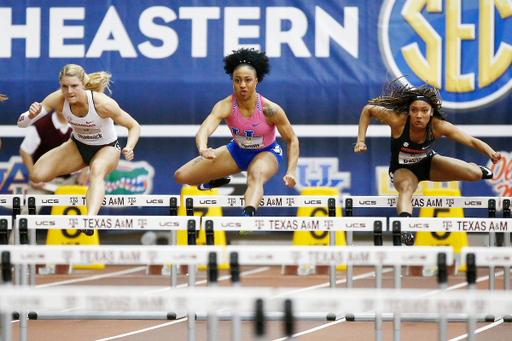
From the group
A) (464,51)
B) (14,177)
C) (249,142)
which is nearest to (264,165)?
(249,142)

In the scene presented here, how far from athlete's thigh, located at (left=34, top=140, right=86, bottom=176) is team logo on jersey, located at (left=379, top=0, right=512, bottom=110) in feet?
15.3

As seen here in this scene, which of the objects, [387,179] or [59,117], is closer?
[59,117]

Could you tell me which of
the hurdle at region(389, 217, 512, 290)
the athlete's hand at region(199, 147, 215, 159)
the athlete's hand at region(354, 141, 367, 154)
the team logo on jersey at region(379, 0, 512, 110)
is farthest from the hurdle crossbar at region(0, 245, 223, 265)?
the team logo on jersey at region(379, 0, 512, 110)

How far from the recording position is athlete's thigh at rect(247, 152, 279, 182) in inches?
204

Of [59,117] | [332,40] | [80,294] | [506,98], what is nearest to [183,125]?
[59,117]

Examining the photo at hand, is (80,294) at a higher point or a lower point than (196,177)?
lower

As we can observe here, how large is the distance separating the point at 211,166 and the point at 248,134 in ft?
1.52

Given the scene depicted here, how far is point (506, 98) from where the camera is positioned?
26.8ft

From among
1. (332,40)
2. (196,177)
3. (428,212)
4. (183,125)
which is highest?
(332,40)

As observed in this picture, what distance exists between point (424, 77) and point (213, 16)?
300 centimetres

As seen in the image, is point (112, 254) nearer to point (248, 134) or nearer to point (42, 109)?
point (248, 134)

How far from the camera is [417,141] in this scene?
5500 millimetres

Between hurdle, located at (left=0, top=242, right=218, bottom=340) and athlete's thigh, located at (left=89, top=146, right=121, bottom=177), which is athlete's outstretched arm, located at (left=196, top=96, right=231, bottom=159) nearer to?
athlete's thigh, located at (left=89, top=146, right=121, bottom=177)

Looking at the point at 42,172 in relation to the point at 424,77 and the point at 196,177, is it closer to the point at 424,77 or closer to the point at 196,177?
the point at 196,177
